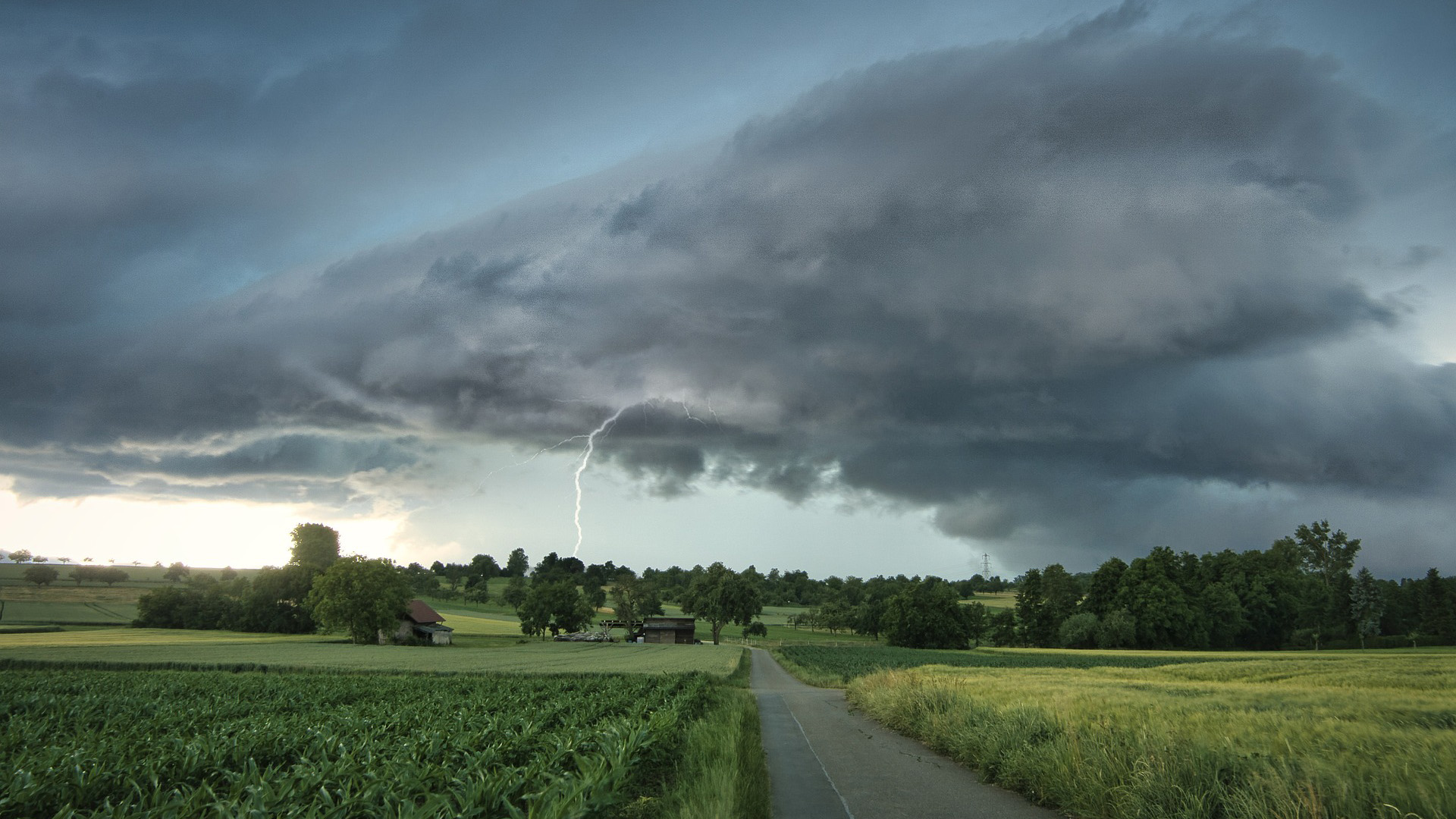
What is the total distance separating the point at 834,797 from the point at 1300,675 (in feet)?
106

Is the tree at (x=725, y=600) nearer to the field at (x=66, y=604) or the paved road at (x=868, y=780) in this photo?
the field at (x=66, y=604)

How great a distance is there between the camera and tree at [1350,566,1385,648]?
102625mm

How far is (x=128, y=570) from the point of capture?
15825 cm

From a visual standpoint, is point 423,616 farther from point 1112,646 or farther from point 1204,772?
point 1204,772

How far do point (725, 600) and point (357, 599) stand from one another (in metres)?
66.1

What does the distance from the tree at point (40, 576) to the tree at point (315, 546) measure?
4986 centimetres

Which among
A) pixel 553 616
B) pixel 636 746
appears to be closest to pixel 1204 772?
pixel 636 746

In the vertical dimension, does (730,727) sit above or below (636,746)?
below

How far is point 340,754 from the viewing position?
1088 cm

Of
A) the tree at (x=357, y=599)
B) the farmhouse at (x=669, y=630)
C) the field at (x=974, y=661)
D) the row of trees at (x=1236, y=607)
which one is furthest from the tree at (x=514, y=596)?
the row of trees at (x=1236, y=607)

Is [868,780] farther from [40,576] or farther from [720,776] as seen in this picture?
[40,576]

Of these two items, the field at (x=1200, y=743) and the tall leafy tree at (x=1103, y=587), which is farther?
the tall leafy tree at (x=1103, y=587)

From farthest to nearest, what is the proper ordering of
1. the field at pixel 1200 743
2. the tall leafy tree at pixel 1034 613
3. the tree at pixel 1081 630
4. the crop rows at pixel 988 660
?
the tall leafy tree at pixel 1034 613 < the tree at pixel 1081 630 < the crop rows at pixel 988 660 < the field at pixel 1200 743

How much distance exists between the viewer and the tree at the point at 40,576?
11712 centimetres
